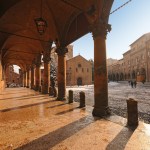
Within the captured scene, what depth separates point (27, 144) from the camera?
3.28m

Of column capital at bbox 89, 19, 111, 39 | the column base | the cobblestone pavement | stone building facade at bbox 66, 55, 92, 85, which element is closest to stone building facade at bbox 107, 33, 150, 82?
stone building facade at bbox 66, 55, 92, 85

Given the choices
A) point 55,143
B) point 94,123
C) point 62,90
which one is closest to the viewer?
point 55,143

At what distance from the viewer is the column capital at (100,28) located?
20.1 ft

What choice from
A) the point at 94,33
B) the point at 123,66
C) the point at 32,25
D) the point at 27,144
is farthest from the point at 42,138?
the point at 123,66

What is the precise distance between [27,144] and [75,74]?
43.5 meters

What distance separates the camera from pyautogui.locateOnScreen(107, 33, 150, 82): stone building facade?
126ft

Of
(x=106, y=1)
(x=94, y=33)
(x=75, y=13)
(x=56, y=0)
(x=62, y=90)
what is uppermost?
(x=56, y=0)

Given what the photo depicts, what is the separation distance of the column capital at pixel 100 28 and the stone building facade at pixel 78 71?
39.5 metres

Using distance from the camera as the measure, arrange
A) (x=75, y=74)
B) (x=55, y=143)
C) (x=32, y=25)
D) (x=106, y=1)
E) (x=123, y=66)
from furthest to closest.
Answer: (x=123, y=66) < (x=75, y=74) < (x=32, y=25) < (x=106, y=1) < (x=55, y=143)

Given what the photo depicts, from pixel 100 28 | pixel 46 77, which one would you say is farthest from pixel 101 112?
pixel 46 77

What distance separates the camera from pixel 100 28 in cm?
612

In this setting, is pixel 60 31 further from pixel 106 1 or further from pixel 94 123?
pixel 94 123

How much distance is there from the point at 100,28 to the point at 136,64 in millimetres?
42815

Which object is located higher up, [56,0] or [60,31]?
[56,0]
